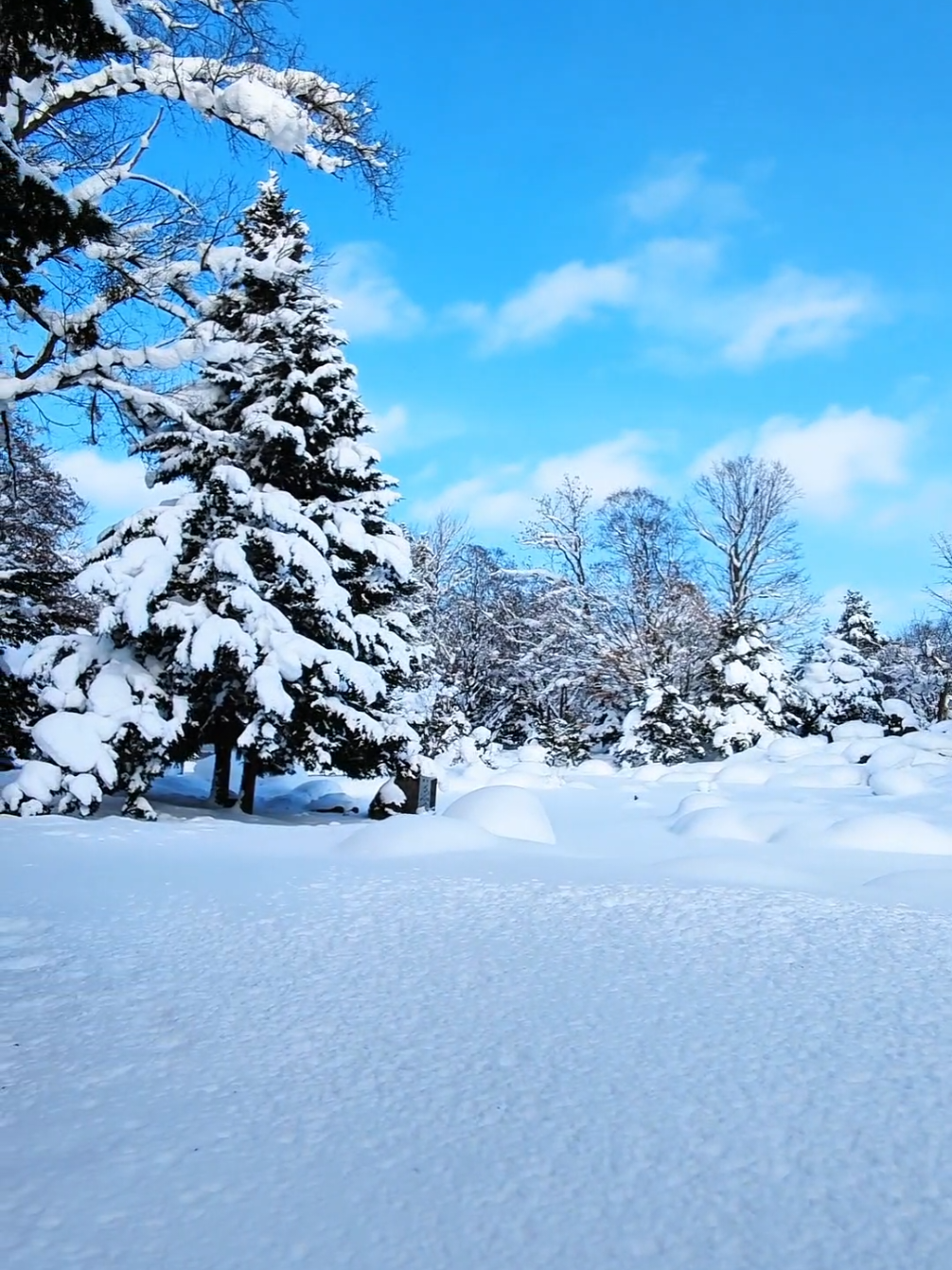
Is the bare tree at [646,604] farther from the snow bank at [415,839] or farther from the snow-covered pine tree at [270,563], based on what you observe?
the snow bank at [415,839]

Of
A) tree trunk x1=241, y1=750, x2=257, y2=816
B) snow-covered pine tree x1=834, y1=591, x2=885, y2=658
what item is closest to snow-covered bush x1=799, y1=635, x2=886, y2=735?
snow-covered pine tree x1=834, y1=591, x2=885, y2=658

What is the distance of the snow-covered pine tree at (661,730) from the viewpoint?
20.8 m

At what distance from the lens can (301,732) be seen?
35.0ft

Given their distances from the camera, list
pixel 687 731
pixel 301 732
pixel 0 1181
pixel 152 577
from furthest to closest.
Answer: pixel 687 731
pixel 301 732
pixel 152 577
pixel 0 1181

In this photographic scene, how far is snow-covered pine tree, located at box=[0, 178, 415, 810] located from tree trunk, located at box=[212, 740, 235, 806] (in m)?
0.03

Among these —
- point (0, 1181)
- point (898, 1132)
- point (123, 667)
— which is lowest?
point (0, 1181)

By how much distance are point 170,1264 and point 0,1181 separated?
0.57 metres

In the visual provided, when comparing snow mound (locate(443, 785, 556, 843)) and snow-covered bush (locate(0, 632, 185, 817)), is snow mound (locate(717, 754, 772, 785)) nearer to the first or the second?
snow mound (locate(443, 785, 556, 843))

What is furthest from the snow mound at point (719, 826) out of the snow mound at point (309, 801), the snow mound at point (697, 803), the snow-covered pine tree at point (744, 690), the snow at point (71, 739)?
the snow-covered pine tree at point (744, 690)

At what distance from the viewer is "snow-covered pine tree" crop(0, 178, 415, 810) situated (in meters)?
9.34

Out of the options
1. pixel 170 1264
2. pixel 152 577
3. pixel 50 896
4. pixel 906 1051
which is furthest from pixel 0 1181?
pixel 152 577

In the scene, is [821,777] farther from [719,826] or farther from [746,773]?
[719,826]

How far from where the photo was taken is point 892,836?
6.65 meters

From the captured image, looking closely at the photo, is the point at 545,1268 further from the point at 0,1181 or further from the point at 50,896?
the point at 50,896
